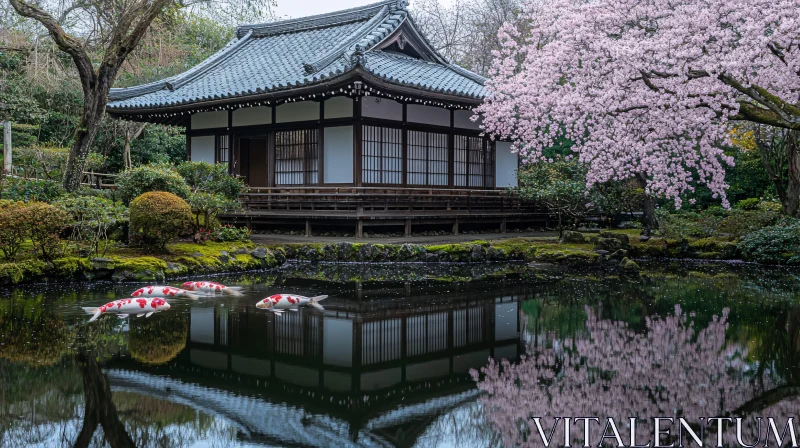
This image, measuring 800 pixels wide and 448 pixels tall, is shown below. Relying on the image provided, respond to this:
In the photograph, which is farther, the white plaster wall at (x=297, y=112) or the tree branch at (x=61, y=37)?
the white plaster wall at (x=297, y=112)

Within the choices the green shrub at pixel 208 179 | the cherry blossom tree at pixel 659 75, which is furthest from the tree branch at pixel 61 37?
the cherry blossom tree at pixel 659 75

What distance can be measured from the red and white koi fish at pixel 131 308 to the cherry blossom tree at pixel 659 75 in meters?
8.44

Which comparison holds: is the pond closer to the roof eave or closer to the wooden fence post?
the roof eave

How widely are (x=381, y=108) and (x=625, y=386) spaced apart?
1329cm

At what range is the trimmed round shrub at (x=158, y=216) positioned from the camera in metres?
11.8

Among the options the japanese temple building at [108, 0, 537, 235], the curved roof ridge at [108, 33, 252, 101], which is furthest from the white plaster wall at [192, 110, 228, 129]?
the curved roof ridge at [108, 33, 252, 101]

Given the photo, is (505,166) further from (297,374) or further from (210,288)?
(297,374)

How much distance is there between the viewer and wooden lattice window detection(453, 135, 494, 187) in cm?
1983

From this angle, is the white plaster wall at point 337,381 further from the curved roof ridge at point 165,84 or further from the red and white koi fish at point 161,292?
the curved roof ridge at point 165,84

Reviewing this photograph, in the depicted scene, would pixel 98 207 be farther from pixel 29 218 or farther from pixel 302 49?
pixel 302 49

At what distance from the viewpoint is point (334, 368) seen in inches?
226

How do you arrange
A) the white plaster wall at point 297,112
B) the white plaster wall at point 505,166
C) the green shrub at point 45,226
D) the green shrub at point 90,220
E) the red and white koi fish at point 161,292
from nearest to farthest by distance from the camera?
the red and white koi fish at point 161,292, the green shrub at point 45,226, the green shrub at point 90,220, the white plaster wall at point 297,112, the white plaster wall at point 505,166

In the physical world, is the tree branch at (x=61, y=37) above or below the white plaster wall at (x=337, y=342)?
above

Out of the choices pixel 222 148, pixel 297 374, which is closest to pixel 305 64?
pixel 222 148
